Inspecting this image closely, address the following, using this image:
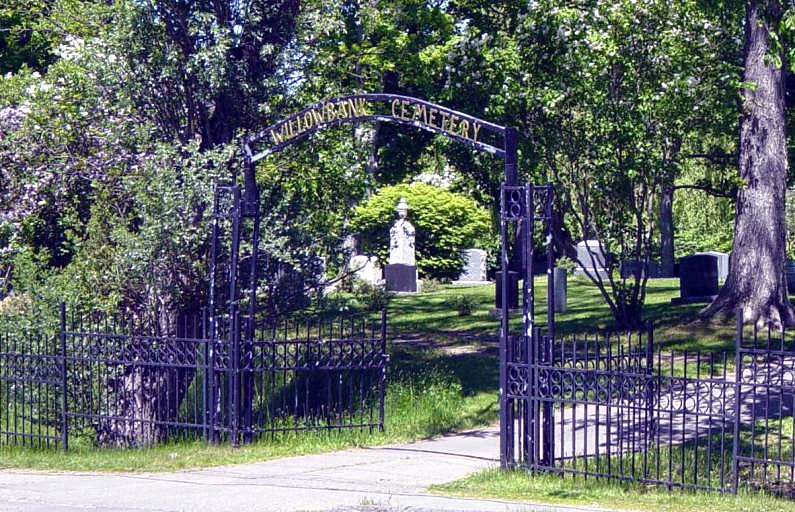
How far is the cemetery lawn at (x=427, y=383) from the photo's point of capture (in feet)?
41.6

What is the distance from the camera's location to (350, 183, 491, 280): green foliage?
3625cm

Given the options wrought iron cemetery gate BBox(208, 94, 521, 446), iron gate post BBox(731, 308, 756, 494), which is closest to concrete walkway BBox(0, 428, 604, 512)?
wrought iron cemetery gate BBox(208, 94, 521, 446)

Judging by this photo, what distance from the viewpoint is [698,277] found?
25.4 m

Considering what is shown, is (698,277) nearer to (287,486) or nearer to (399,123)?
(399,123)

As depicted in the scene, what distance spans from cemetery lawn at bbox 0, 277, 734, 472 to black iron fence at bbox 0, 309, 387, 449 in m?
0.29

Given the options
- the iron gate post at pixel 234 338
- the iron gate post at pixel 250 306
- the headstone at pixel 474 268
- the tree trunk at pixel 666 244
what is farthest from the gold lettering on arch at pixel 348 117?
the tree trunk at pixel 666 244

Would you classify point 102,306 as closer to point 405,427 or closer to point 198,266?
point 198,266

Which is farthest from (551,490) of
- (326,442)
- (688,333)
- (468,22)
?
(468,22)

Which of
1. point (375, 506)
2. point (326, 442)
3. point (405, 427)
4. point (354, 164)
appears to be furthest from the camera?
point (354, 164)

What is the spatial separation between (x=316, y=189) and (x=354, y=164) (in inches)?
29.8

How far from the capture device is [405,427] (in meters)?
14.2

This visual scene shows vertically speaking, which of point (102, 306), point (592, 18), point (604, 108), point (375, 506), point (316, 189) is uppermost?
point (592, 18)

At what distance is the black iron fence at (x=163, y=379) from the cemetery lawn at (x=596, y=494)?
2.79m

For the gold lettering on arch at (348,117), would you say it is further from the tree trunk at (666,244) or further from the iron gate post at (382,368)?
the tree trunk at (666,244)
